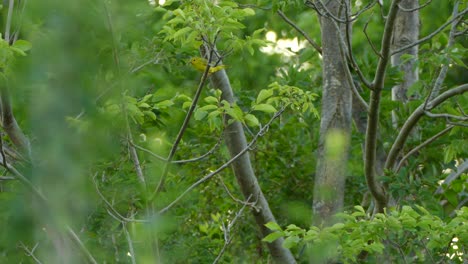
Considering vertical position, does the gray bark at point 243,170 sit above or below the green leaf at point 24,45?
below

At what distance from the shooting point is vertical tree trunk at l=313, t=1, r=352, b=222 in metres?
5.78

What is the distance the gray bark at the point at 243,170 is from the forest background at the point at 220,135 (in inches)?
0.5

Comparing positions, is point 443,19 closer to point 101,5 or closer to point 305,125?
point 305,125

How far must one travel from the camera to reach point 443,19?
8.44 metres

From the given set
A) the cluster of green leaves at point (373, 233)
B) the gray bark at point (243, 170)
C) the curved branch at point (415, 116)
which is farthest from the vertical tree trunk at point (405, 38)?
the cluster of green leaves at point (373, 233)

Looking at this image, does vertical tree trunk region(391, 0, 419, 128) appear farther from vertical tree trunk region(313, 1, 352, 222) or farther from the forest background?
vertical tree trunk region(313, 1, 352, 222)

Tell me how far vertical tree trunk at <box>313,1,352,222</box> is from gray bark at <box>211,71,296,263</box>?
399 millimetres

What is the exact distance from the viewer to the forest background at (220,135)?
47.5 inches

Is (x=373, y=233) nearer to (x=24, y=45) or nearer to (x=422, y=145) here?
(x=422, y=145)

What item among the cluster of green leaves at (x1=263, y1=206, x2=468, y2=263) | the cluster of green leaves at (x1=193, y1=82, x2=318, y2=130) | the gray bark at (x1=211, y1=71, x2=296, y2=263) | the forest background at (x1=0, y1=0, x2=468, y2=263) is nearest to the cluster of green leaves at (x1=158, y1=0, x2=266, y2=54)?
the forest background at (x1=0, y1=0, x2=468, y2=263)

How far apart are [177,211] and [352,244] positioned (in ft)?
6.37

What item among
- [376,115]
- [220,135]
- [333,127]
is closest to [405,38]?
[333,127]

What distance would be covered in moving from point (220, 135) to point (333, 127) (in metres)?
1.99

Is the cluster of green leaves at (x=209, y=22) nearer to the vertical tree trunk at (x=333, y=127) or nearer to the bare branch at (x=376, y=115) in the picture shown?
the bare branch at (x=376, y=115)
